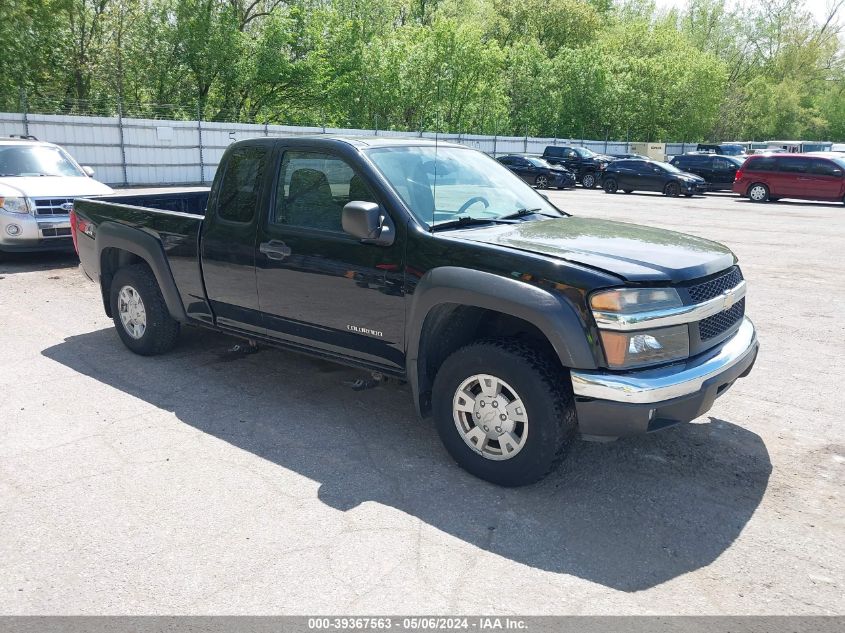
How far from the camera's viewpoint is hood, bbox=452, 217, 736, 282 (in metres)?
3.60

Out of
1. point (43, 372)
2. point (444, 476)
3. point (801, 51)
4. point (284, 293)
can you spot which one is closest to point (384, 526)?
point (444, 476)

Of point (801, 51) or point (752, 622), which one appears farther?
point (801, 51)

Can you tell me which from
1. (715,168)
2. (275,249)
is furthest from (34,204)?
(715,168)

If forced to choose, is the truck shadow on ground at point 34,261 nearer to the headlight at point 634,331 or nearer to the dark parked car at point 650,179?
the headlight at point 634,331

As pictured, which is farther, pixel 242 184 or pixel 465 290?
pixel 242 184


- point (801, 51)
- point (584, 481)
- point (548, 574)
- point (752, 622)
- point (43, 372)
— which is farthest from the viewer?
point (801, 51)

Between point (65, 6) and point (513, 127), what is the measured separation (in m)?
31.0

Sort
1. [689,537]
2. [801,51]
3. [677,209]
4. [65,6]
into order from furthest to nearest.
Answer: [801,51] → [65,6] → [677,209] → [689,537]

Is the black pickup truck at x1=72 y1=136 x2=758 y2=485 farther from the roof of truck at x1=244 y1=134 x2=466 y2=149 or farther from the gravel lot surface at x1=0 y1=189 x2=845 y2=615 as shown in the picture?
the gravel lot surface at x1=0 y1=189 x2=845 y2=615

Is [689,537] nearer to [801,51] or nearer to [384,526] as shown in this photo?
[384,526]

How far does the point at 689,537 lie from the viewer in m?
3.44

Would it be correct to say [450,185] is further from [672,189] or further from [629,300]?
[672,189]

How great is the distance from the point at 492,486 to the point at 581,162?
97.4 feet

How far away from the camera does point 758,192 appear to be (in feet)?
80.3
